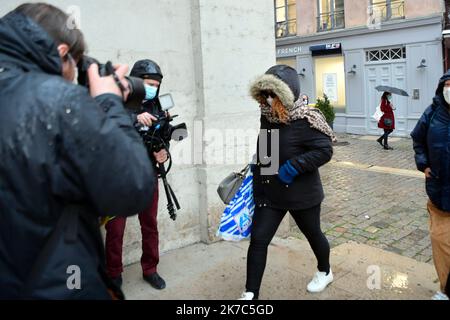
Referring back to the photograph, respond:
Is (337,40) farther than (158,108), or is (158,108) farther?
(337,40)

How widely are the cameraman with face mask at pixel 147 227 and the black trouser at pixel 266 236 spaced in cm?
83

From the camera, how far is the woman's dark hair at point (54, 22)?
149cm

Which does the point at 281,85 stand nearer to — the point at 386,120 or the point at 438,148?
the point at 438,148

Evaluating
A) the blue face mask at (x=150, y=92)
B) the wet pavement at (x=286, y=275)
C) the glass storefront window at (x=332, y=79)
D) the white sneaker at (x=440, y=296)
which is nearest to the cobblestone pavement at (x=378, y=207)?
the wet pavement at (x=286, y=275)

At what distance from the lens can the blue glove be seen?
3266 mm

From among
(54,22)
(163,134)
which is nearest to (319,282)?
(163,134)

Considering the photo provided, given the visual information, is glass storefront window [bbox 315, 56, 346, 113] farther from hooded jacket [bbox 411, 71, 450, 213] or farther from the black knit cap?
the black knit cap

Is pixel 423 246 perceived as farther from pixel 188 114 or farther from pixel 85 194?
pixel 85 194

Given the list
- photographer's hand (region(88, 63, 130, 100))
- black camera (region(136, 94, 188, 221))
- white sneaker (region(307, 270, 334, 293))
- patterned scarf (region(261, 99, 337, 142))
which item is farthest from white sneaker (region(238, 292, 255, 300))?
photographer's hand (region(88, 63, 130, 100))

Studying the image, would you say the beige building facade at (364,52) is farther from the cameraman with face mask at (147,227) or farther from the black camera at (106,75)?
the black camera at (106,75)

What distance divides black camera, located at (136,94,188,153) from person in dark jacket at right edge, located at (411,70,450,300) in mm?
1937

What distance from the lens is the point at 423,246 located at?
15.9 feet

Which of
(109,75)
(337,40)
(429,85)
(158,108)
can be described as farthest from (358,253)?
(337,40)

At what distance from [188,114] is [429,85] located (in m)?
11.8
